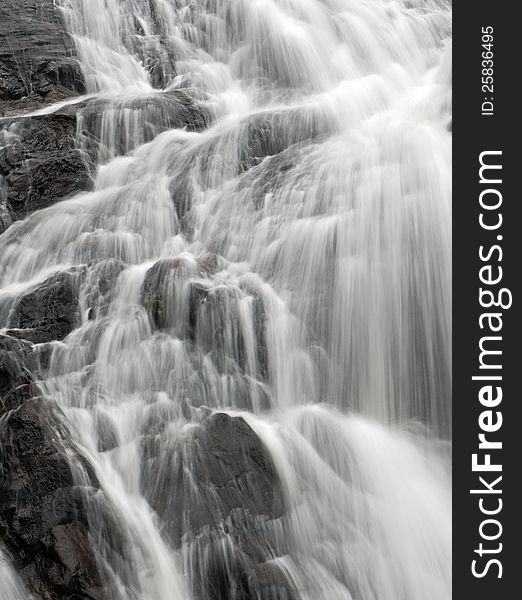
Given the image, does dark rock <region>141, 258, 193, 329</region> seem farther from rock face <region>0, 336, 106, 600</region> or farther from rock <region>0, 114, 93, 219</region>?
rock <region>0, 114, 93, 219</region>

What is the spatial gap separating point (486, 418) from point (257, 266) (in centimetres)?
376

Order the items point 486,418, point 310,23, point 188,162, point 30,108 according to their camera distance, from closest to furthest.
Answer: point 486,418
point 188,162
point 30,108
point 310,23

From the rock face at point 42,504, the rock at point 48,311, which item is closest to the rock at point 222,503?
the rock face at point 42,504

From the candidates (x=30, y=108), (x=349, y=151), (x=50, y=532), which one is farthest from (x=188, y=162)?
(x=50, y=532)

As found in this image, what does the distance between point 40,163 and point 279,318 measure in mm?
4598

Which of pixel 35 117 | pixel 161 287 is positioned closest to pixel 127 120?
pixel 35 117

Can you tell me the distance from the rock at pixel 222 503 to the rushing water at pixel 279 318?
0.04m

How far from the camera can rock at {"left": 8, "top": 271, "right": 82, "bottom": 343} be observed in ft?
26.5

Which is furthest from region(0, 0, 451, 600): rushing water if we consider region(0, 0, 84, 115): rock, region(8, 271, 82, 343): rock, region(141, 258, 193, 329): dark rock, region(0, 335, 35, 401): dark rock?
region(0, 0, 84, 115): rock

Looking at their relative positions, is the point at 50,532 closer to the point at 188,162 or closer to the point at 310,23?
the point at 188,162

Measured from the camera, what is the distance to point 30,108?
12.0 meters

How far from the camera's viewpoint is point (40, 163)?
34.4ft

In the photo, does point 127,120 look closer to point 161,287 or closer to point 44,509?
point 161,287

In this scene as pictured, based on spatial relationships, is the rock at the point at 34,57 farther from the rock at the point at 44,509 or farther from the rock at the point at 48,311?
the rock at the point at 44,509
